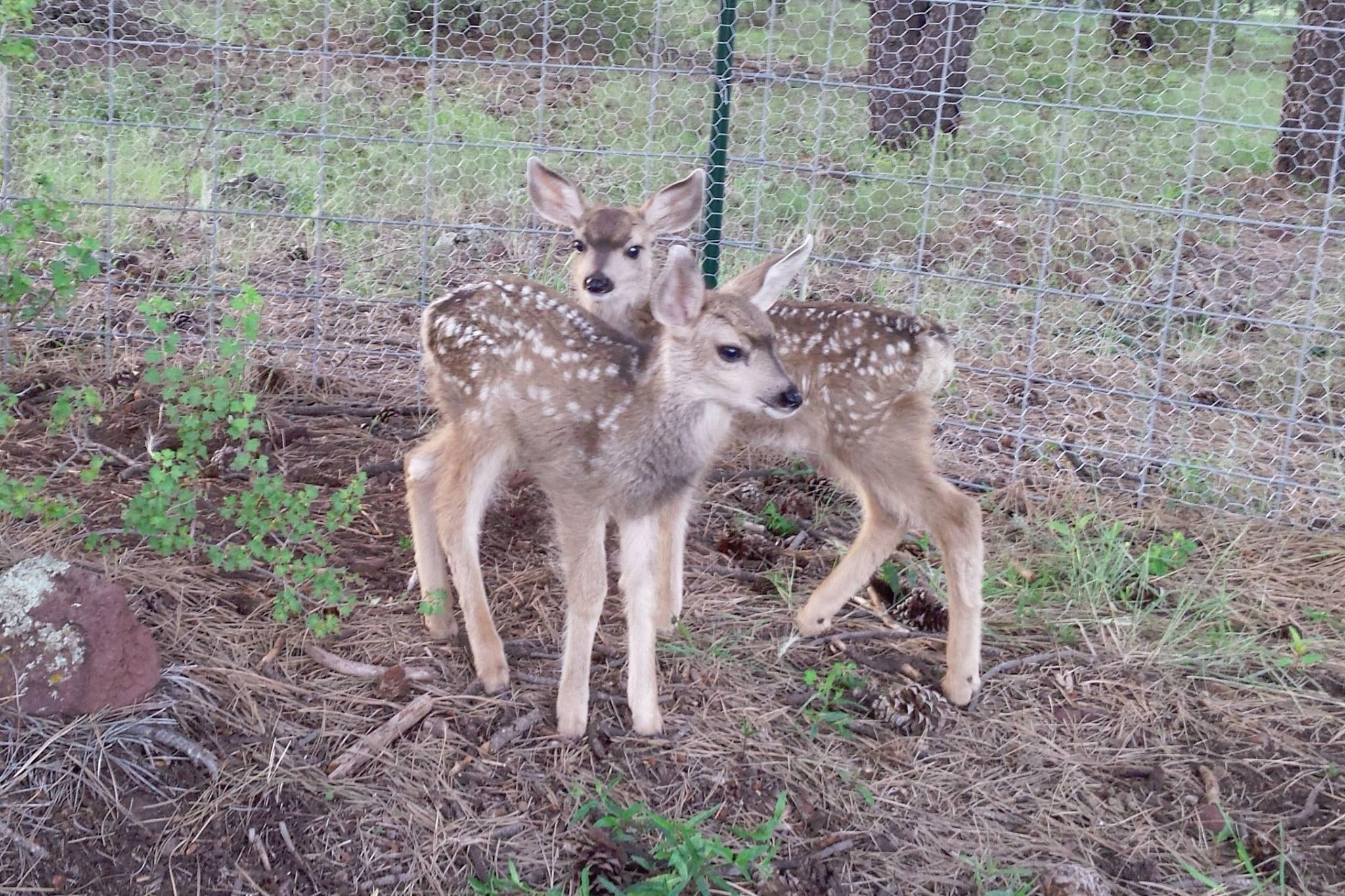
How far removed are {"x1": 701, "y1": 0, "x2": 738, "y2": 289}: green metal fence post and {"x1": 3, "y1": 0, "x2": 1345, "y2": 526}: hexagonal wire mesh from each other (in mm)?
108

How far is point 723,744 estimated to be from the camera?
3.71m

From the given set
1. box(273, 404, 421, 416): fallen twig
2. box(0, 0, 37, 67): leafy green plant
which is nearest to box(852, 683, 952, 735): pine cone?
box(273, 404, 421, 416): fallen twig

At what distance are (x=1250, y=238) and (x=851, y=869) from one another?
204 inches

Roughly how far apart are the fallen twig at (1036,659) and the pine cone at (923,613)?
0.26 metres

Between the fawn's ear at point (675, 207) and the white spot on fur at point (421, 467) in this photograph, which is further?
the fawn's ear at point (675, 207)

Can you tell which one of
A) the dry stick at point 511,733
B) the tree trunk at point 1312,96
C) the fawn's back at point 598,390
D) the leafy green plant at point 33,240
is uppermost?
the tree trunk at point 1312,96

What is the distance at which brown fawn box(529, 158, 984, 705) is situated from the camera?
418 centimetres

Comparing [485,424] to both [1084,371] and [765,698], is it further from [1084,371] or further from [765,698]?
[1084,371]

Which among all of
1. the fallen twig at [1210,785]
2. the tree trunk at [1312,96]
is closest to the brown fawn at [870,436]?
the fallen twig at [1210,785]

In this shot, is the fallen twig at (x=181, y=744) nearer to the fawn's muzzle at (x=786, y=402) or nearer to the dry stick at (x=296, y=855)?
the dry stick at (x=296, y=855)

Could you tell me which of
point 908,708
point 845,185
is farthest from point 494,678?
point 845,185

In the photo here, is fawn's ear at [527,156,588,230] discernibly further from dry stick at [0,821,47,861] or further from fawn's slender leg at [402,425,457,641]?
dry stick at [0,821,47,861]

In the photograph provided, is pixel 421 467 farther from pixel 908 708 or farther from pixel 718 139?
pixel 718 139

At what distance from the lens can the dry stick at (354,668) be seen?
149 inches
